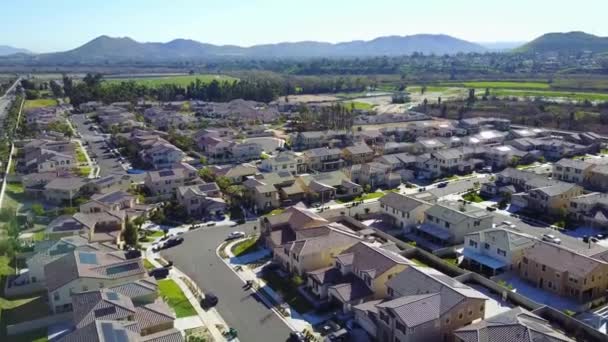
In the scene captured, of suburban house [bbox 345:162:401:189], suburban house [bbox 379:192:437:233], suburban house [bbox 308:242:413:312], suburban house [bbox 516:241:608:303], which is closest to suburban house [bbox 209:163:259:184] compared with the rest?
suburban house [bbox 345:162:401:189]

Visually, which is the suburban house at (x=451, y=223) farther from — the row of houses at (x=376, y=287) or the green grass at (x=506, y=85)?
the green grass at (x=506, y=85)

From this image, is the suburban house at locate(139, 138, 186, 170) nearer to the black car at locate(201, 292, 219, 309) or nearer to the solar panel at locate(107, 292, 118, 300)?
the black car at locate(201, 292, 219, 309)

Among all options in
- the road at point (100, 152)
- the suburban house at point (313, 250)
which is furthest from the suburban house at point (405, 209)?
the road at point (100, 152)

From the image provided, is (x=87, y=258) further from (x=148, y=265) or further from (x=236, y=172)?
(x=236, y=172)

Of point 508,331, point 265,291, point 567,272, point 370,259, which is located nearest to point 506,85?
point 567,272

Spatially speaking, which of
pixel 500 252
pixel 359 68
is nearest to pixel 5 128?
pixel 500 252

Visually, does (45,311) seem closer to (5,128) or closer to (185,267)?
Answer: (185,267)
